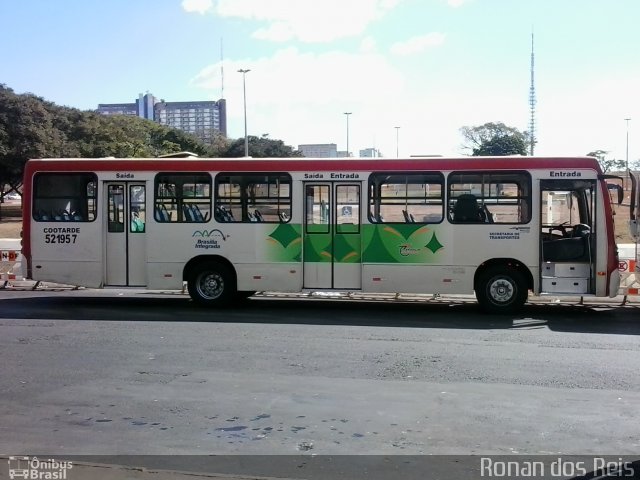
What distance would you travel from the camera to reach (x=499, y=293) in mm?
12070

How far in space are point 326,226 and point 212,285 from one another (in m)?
2.54

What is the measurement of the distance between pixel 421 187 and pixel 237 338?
15.5ft

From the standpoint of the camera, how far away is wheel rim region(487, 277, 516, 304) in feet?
39.5

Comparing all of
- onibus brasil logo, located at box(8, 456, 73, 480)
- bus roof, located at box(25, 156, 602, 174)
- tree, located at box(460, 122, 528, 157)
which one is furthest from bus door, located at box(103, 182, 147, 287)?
tree, located at box(460, 122, 528, 157)

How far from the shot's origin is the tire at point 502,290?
12.0 m

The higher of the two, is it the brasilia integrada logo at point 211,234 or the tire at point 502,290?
the brasilia integrada logo at point 211,234

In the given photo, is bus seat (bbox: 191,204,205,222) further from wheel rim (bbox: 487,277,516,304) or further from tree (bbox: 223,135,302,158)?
tree (bbox: 223,135,302,158)

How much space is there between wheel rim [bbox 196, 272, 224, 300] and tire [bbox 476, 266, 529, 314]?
4957 millimetres

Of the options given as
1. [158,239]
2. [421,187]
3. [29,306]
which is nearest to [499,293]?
[421,187]

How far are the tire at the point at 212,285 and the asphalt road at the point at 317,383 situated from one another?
2.55ft

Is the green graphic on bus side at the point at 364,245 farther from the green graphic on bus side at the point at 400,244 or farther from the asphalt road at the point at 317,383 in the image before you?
the asphalt road at the point at 317,383

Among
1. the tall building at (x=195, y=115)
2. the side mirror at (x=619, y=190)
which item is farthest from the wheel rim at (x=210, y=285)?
the tall building at (x=195, y=115)

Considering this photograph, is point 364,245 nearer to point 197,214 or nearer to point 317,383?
point 197,214

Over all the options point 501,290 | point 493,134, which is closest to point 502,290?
point 501,290
